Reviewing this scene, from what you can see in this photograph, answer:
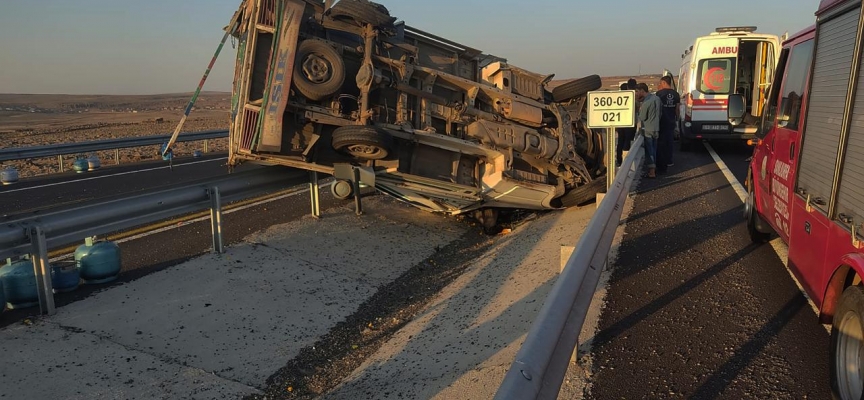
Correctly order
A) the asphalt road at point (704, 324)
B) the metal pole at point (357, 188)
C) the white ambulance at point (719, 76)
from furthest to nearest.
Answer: the white ambulance at point (719, 76) < the metal pole at point (357, 188) < the asphalt road at point (704, 324)

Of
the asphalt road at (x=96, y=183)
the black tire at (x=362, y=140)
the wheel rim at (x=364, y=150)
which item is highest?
the black tire at (x=362, y=140)

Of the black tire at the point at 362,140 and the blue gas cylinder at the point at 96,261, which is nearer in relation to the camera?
the blue gas cylinder at the point at 96,261

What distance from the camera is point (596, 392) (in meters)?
3.21

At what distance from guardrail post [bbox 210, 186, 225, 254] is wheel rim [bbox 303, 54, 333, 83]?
5.38ft

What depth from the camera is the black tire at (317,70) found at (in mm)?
7168

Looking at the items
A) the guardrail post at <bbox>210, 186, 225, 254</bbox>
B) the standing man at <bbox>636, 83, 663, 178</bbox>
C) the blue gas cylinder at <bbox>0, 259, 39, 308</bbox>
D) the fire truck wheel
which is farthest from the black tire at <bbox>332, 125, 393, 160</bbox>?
the standing man at <bbox>636, 83, 663, 178</bbox>

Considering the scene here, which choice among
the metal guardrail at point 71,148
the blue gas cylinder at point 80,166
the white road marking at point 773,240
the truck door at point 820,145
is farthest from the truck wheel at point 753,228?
the blue gas cylinder at point 80,166

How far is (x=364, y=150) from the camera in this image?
748cm

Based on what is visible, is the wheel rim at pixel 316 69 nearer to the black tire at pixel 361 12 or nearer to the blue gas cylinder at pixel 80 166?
the black tire at pixel 361 12

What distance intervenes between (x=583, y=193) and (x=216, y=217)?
5.13 m

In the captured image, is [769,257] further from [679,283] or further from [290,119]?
[290,119]

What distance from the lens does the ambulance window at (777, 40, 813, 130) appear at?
4.64m

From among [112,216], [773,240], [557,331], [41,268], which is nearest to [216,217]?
[112,216]

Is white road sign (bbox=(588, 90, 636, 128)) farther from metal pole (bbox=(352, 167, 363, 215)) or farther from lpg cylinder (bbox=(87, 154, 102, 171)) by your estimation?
lpg cylinder (bbox=(87, 154, 102, 171))
